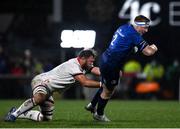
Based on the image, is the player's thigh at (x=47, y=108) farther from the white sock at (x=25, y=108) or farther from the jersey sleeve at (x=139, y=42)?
the jersey sleeve at (x=139, y=42)

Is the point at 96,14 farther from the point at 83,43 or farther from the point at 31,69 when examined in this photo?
the point at 31,69

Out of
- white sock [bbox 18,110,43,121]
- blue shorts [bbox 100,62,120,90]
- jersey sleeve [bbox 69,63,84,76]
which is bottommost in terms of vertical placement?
white sock [bbox 18,110,43,121]

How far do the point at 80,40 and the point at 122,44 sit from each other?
1260 cm

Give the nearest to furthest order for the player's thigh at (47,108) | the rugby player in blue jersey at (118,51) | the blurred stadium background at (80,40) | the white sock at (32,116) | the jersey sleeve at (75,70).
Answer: the jersey sleeve at (75,70) → the rugby player in blue jersey at (118,51) → the white sock at (32,116) → the player's thigh at (47,108) → the blurred stadium background at (80,40)

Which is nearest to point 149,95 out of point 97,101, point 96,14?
point 96,14

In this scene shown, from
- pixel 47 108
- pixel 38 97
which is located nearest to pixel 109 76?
pixel 47 108

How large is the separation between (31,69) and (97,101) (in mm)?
14971

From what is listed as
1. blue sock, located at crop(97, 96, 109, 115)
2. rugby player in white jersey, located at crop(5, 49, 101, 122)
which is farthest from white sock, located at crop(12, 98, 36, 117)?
blue sock, located at crop(97, 96, 109, 115)

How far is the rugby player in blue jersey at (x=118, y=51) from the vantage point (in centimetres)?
1446

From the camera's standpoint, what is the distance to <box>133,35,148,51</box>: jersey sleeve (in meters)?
14.3

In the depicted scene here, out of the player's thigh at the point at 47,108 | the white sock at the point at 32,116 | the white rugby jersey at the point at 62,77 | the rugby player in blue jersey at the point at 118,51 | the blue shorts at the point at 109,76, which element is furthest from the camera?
the player's thigh at the point at 47,108

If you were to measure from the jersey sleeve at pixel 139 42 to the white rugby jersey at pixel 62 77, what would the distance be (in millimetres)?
1086

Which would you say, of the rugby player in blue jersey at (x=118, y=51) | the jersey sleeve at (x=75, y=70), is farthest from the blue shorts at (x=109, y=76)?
the jersey sleeve at (x=75, y=70)

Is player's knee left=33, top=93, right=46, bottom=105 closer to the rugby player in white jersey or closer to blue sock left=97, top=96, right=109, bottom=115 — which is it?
the rugby player in white jersey
